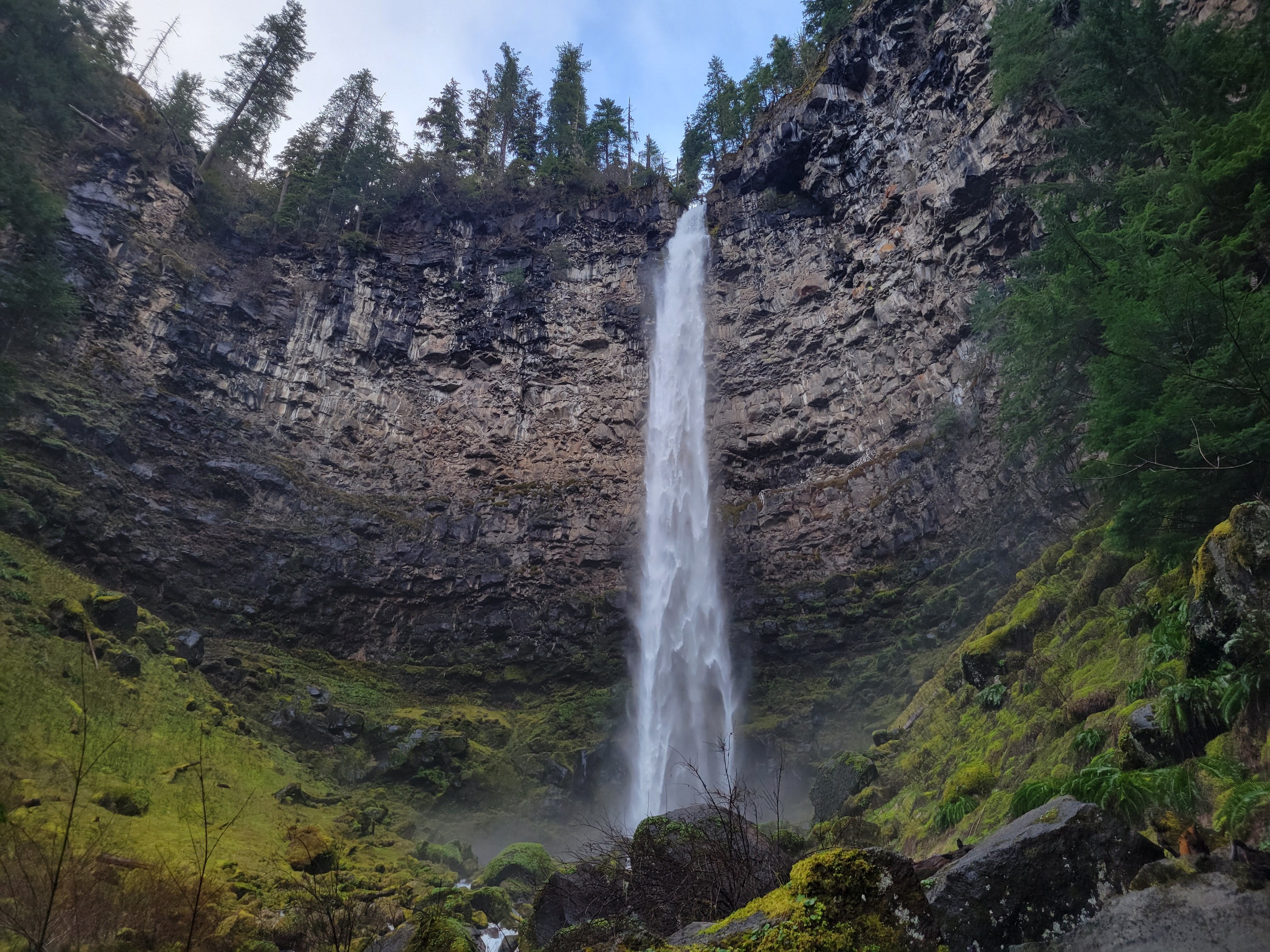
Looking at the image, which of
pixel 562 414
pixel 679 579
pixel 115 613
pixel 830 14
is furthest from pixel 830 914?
pixel 830 14

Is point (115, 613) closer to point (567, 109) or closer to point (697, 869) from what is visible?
point (697, 869)

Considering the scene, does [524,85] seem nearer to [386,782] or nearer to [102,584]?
[102,584]

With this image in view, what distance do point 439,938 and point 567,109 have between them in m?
45.3

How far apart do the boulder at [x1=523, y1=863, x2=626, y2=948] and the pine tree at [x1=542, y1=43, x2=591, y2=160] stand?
3818 centimetres

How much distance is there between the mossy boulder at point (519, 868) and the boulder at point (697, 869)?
676 centimetres

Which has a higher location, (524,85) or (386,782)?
(524,85)

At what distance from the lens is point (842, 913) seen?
11.3ft

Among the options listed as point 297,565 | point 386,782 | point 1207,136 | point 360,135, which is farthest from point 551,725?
point 360,135

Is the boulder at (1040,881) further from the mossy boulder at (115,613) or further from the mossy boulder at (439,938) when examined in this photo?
the mossy boulder at (115,613)

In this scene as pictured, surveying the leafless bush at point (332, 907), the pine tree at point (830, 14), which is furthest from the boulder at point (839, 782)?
the pine tree at point (830, 14)

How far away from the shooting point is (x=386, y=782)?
19.2 meters

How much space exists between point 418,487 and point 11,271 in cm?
1439

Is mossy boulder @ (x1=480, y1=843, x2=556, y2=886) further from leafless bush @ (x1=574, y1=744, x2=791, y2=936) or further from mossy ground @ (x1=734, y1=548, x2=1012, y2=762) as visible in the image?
mossy ground @ (x1=734, y1=548, x2=1012, y2=762)

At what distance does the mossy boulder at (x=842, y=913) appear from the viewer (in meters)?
3.32
